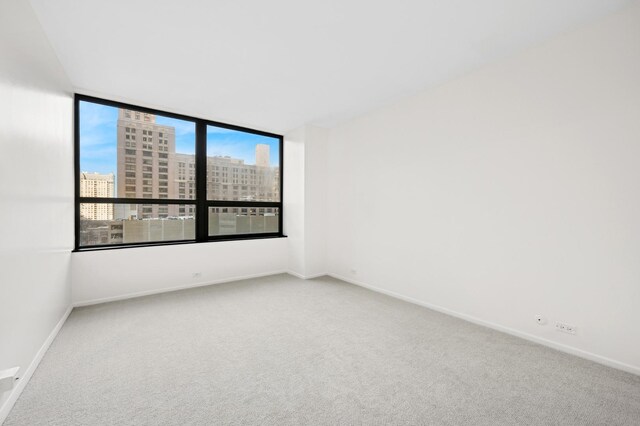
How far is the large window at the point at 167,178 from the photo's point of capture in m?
3.49

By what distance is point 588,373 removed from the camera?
199 centimetres

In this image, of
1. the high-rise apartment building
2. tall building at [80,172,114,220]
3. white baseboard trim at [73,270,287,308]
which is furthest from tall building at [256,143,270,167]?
tall building at [80,172,114,220]

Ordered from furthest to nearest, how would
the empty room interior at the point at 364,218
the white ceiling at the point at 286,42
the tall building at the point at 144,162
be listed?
1. the tall building at the point at 144,162
2. the white ceiling at the point at 286,42
3. the empty room interior at the point at 364,218

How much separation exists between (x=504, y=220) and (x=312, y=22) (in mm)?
2507

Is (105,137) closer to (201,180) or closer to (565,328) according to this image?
(201,180)

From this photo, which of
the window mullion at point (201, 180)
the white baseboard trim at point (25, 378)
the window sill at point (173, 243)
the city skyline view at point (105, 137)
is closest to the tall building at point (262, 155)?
the city skyline view at point (105, 137)

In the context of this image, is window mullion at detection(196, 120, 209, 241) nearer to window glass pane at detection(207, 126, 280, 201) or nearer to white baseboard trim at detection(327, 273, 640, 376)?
window glass pane at detection(207, 126, 280, 201)

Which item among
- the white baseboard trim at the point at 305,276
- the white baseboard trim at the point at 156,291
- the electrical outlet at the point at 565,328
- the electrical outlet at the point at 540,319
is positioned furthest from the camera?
the white baseboard trim at the point at 305,276

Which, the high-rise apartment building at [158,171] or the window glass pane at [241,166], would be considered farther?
the window glass pane at [241,166]

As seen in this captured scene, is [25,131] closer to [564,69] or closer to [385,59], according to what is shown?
[385,59]

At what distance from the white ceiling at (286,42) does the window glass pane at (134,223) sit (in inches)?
58.1

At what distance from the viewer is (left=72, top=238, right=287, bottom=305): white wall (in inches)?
130

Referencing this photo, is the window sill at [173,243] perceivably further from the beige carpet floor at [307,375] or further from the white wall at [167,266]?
the beige carpet floor at [307,375]

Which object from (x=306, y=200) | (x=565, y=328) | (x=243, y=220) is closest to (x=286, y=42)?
(x=306, y=200)
